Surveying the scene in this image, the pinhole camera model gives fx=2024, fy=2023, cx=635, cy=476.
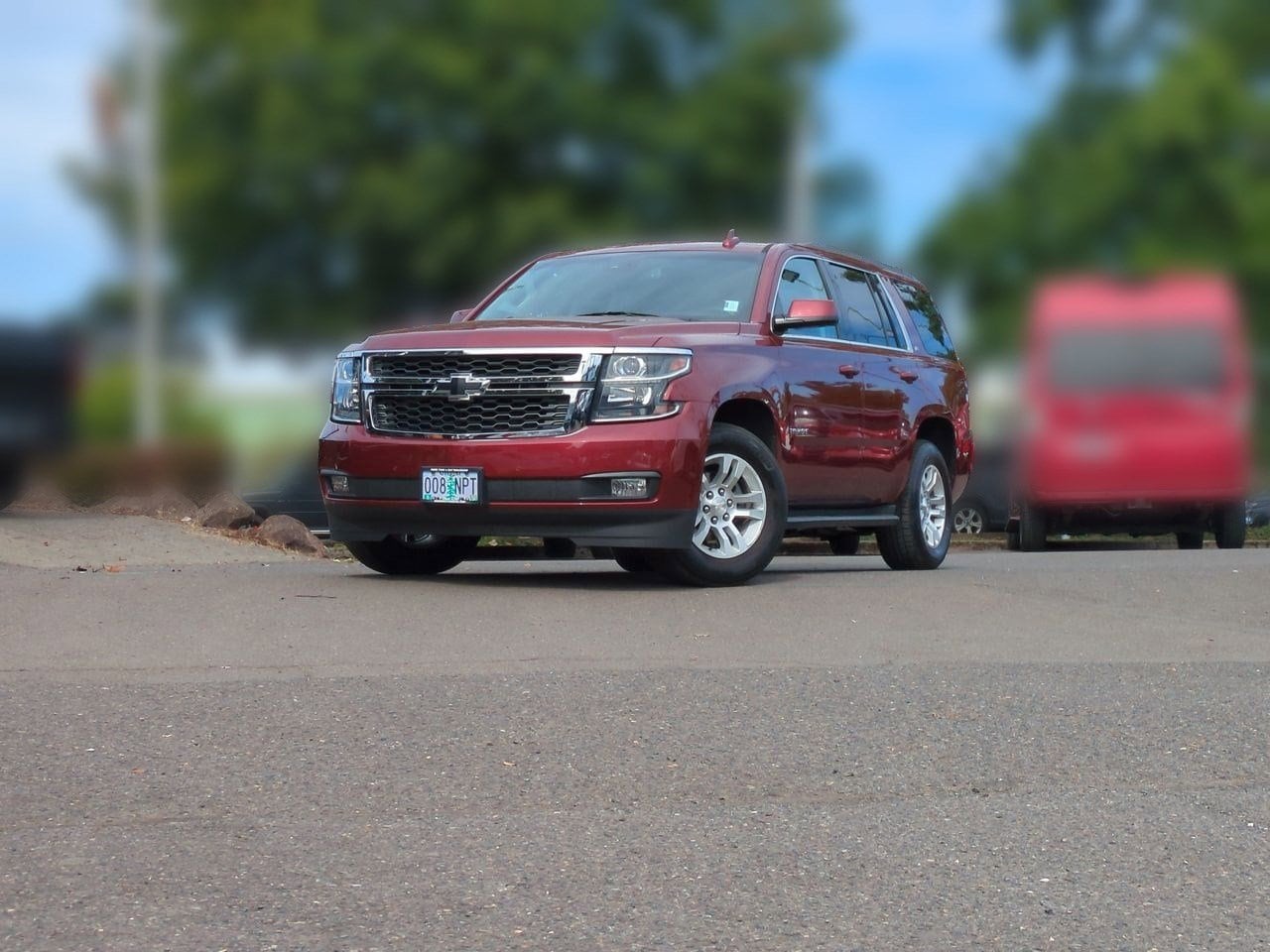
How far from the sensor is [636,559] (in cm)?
1161

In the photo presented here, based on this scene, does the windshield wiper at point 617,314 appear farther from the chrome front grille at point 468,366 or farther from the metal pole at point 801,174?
the metal pole at point 801,174

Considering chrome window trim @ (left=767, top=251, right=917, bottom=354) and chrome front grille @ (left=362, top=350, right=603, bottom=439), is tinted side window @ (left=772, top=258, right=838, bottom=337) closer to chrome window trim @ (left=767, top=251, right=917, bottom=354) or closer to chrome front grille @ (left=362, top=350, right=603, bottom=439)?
chrome window trim @ (left=767, top=251, right=917, bottom=354)

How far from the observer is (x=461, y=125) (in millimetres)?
14234

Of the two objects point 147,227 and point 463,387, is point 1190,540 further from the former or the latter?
point 463,387

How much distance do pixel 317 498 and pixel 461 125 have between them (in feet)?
17.7

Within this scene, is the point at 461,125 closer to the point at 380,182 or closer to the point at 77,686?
the point at 380,182

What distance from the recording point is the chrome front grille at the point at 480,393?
10.2 m

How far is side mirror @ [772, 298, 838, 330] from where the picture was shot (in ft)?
36.5

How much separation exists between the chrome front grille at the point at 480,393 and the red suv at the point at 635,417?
0.01m

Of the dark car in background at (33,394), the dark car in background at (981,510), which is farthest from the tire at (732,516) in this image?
the dark car in background at (981,510)

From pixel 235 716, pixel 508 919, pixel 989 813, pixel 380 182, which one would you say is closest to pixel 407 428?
pixel 380 182

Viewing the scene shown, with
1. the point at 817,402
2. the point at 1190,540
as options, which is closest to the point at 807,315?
the point at 817,402

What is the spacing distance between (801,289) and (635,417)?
2115mm

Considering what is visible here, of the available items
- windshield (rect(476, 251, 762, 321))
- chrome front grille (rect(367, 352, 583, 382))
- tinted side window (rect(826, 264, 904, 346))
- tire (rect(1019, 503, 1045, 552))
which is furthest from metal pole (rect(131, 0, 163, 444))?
tire (rect(1019, 503, 1045, 552))
